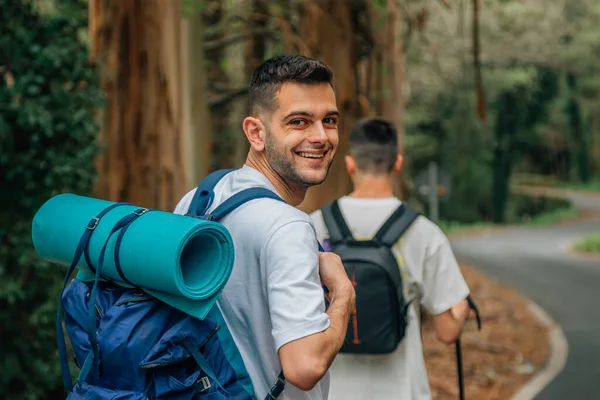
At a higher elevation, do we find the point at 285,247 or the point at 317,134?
the point at 317,134

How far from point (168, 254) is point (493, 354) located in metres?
9.38

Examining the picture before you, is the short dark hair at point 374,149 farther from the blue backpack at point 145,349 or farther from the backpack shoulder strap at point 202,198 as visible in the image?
the blue backpack at point 145,349

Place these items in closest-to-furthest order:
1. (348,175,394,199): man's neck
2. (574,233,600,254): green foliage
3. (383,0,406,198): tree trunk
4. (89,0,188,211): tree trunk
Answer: (348,175,394,199): man's neck
(89,0,188,211): tree trunk
(383,0,406,198): tree trunk
(574,233,600,254): green foliage

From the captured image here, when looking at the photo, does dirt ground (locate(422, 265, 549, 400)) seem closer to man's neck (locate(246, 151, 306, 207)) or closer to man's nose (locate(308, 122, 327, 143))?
man's neck (locate(246, 151, 306, 207))

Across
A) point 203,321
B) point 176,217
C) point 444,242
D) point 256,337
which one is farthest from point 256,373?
point 444,242

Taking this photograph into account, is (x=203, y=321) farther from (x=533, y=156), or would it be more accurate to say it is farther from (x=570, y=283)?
(x=533, y=156)

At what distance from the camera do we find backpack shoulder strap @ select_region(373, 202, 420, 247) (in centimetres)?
349

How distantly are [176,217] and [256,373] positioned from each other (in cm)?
45

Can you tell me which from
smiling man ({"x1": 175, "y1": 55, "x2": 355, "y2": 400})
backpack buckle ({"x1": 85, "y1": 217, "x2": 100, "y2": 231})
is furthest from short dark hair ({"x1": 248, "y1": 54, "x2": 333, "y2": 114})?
backpack buckle ({"x1": 85, "y1": 217, "x2": 100, "y2": 231})

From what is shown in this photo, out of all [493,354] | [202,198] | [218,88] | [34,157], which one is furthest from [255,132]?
[218,88]

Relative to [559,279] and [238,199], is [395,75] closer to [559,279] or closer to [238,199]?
[238,199]

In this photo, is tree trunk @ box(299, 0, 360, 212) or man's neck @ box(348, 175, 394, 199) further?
tree trunk @ box(299, 0, 360, 212)

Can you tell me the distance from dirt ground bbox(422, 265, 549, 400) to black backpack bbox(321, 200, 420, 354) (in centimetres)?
514

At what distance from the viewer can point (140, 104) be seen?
551 centimetres
